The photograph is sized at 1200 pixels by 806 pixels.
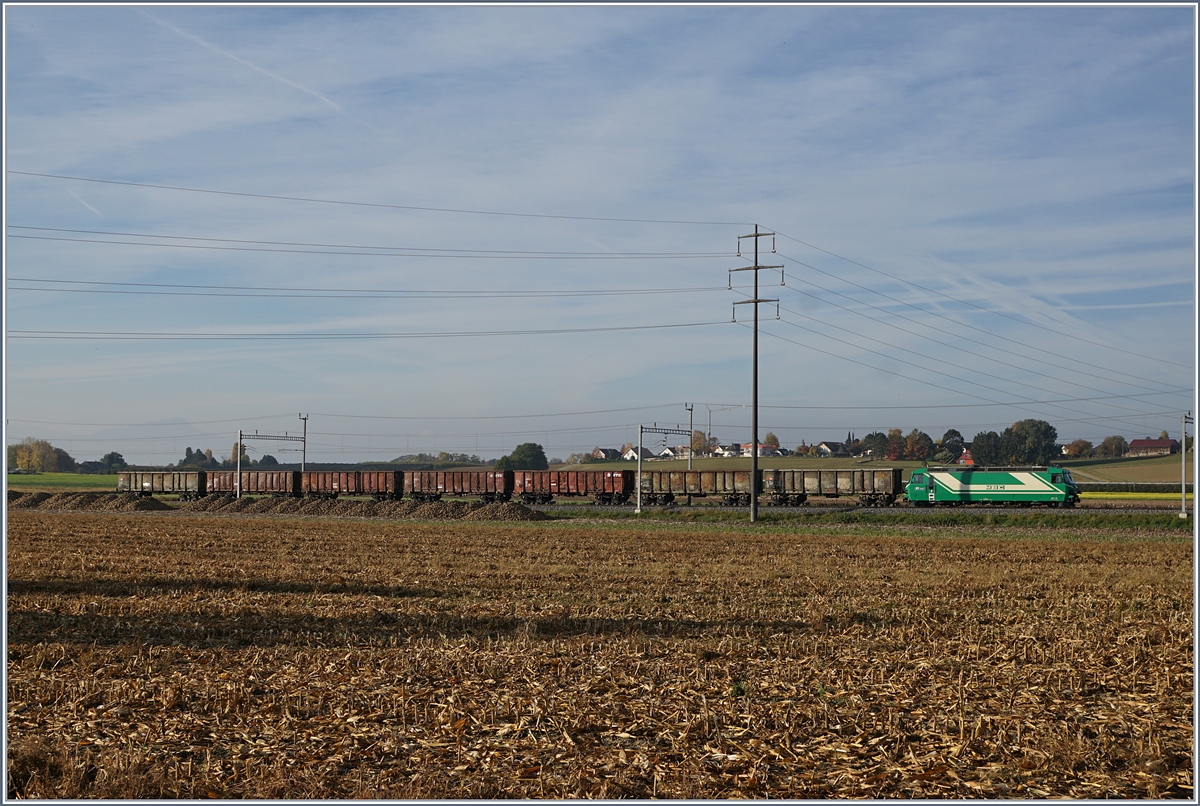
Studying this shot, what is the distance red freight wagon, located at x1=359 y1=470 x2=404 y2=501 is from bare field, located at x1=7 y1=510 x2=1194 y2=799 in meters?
56.4

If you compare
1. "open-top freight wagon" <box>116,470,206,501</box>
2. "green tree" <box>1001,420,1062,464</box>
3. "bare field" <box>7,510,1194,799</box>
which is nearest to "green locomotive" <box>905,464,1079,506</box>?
"bare field" <box>7,510,1194,799</box>

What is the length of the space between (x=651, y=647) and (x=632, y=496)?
60243mm

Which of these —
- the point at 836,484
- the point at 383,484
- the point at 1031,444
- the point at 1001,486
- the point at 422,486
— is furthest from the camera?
the point at 1031,444

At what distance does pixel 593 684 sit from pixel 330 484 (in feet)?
247

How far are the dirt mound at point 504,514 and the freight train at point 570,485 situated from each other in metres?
13.5

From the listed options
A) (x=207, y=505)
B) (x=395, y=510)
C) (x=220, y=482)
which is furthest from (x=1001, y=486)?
(x=220, y=482)

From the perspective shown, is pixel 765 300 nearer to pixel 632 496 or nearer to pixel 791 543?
pixel 791 543

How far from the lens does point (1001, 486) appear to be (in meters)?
62.5

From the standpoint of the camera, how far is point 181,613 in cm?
1803

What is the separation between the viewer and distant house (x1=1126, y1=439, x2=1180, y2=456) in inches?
5954

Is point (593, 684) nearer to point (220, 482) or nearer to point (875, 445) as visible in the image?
point (220, 482)

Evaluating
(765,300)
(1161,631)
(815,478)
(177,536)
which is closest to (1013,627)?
(1161,631)

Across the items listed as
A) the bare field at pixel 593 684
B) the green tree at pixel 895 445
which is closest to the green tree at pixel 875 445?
the green tree at pixel 895 445

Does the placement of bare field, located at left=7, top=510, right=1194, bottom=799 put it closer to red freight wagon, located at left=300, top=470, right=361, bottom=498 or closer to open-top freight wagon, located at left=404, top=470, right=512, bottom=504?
open-top freight wagon, located at left=404, top=470, right=512, bottom=504
